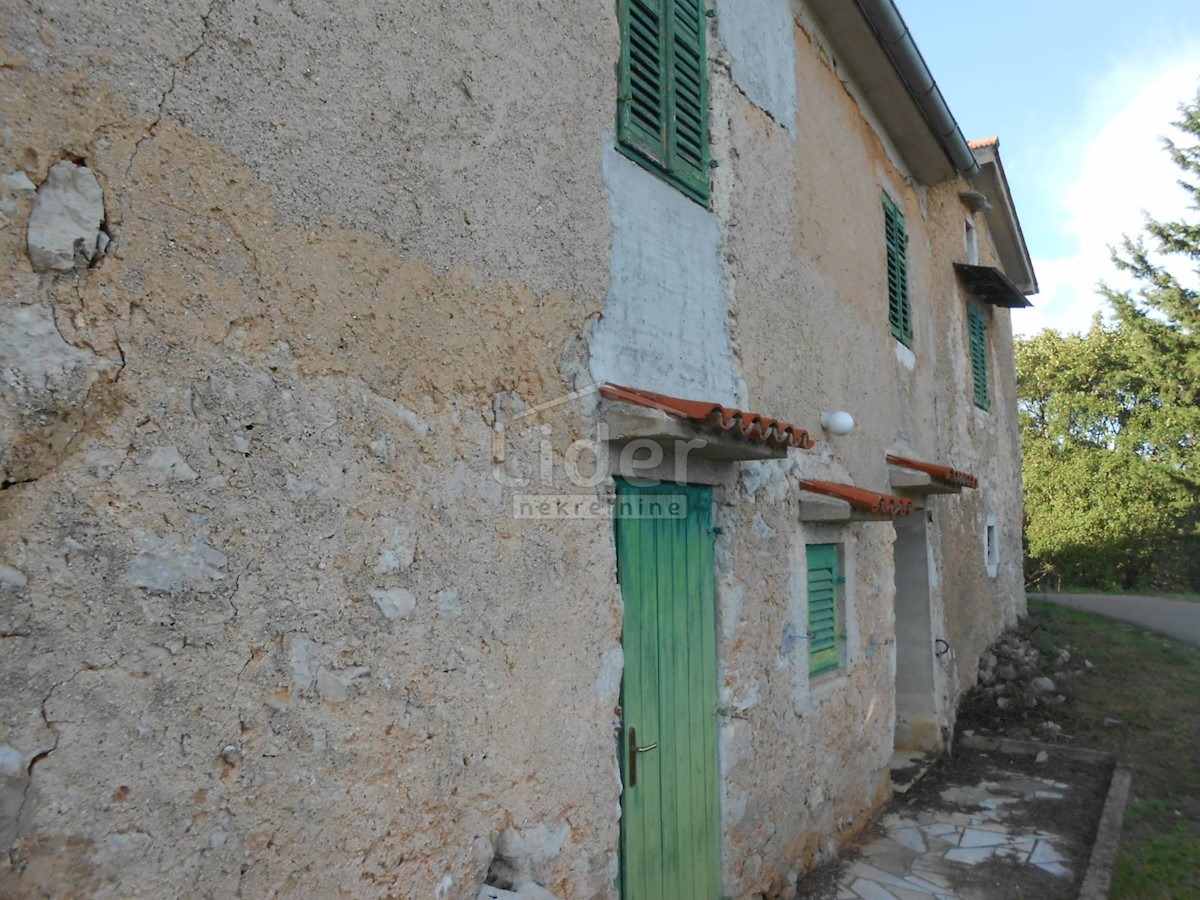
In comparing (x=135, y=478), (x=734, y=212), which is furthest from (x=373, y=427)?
(x=734, y=212)

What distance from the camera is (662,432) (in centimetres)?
334

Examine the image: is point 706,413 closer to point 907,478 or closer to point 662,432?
point 662,432

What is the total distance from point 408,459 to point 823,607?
3794mm

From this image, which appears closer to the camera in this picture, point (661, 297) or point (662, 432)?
point (662, 432)

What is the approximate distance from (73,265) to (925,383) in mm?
8154

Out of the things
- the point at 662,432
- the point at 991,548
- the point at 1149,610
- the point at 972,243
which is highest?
the point at 972,243

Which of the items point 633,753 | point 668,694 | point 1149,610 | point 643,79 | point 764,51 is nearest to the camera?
point 633,753

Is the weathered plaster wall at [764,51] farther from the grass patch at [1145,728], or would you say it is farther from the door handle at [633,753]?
the grass patch at [1145,728]

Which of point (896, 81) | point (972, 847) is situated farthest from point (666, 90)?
point (972, 847)

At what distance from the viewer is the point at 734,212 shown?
4.75 metres

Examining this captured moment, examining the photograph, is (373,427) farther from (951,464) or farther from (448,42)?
(951,464)

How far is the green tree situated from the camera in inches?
723

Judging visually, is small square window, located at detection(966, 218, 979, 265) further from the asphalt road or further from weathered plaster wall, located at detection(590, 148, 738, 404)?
weathered plaster wall, located at detection(590, 148, 738, 404)

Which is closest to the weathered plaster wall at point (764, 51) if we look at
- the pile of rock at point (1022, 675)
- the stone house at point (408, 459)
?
the stone house at point (408, 459)
